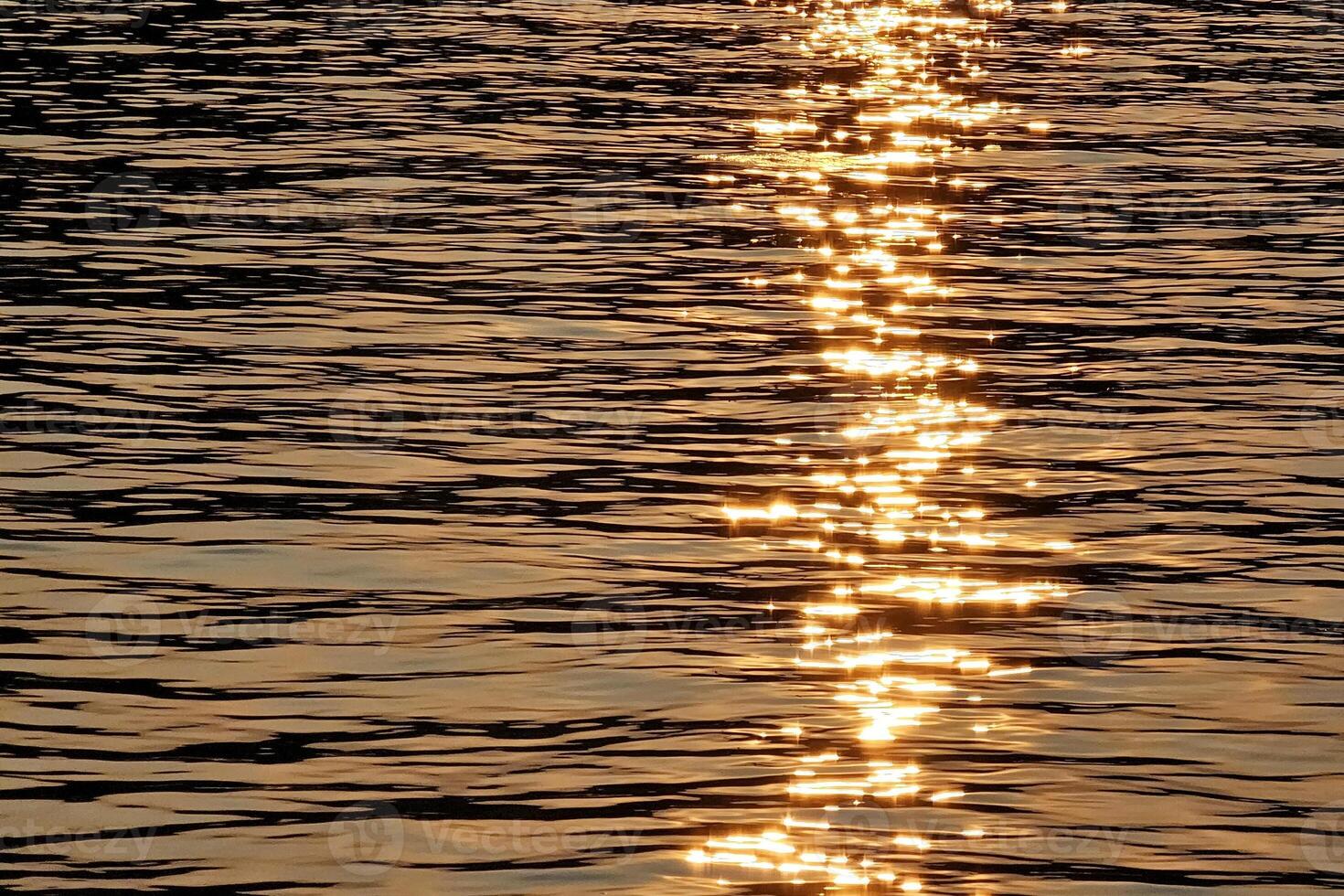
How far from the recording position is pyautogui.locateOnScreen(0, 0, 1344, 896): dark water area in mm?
12500

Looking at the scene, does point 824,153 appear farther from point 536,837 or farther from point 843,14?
point 536,837

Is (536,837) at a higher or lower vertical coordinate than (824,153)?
higher

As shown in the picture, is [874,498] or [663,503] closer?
[663,503]

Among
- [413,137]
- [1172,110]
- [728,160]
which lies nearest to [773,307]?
[728,160]

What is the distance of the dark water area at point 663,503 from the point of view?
1250cm

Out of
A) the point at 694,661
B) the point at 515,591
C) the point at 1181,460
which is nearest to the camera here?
the point at 694,661

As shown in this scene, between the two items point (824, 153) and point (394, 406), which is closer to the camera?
point (394, 406)

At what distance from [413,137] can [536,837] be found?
23.4m

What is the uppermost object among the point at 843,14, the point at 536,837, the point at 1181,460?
the point at 536,837

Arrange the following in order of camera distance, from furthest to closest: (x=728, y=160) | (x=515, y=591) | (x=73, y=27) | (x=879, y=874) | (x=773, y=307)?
1. (x=73, y=27)
2. (x=728, y=160)
3. (x=773, y=307)
4. (x=515, y=591)
5. (x=879, y=874)

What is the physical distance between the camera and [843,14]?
5381 cm

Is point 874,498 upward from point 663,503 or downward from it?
downward

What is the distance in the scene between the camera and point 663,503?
17984mm

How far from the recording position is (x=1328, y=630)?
51.0 feet
